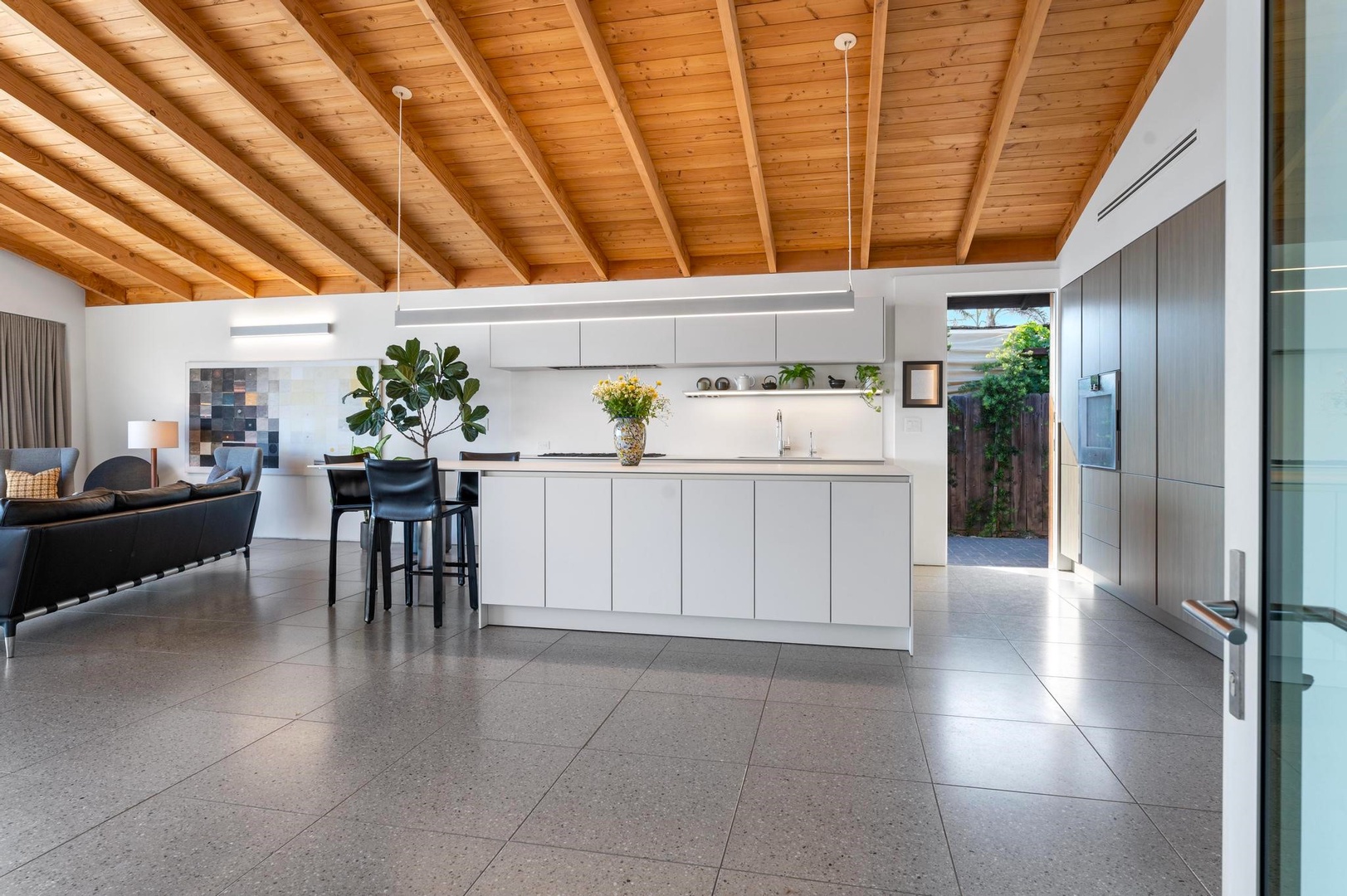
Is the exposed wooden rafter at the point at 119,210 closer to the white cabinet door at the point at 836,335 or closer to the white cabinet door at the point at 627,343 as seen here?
the white cabinet door at the point at 627,343

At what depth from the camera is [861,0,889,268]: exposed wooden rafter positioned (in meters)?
3.38

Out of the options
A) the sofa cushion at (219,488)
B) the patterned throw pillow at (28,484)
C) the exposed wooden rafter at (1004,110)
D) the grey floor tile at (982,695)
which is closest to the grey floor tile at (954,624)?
the grey floor tile at (982,695)

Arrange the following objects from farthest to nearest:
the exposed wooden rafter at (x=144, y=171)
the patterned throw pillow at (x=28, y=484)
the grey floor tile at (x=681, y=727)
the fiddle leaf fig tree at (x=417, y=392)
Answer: the fiddle leaf fig tree at (x=417, y=392) → the patterned throw pillow at (x=28, y=484) → the exposed wooden rafter at (x=144, y=171) → the grey floor tile at (x=681, y=727)

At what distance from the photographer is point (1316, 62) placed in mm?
786

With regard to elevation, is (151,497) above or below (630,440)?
below

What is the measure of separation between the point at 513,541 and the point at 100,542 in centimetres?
218

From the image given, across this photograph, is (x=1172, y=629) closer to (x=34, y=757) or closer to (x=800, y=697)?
(x=800, y=697)

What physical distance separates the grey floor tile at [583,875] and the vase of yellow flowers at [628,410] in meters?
2.14

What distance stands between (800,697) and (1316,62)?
7.90ft

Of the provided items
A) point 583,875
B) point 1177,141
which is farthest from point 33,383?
point 1177,141

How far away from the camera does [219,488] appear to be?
477 centimetres

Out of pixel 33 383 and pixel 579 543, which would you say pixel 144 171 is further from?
pixel 579 543

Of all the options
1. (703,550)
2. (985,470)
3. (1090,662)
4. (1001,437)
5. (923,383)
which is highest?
(923,383)

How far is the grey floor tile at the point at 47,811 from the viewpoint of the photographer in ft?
5.62
